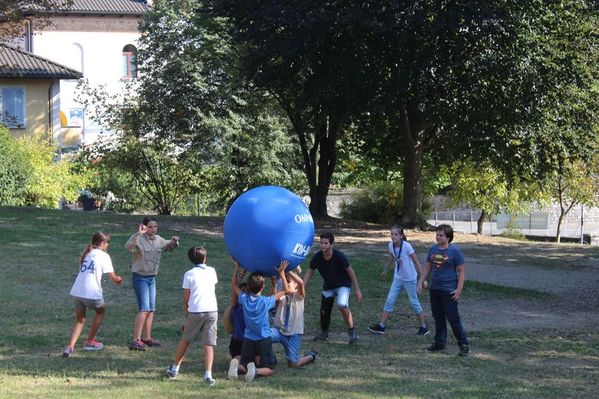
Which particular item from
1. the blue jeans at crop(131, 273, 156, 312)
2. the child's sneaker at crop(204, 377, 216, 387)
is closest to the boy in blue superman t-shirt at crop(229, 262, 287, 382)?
the child's sneaker at crop(204, 377, 216, 387)

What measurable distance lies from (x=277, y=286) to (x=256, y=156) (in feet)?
84.4

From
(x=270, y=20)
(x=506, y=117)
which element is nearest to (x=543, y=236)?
(x=506, y=117)

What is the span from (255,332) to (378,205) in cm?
2849

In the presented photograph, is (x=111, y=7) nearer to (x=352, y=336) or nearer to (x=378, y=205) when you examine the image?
(x=378, y=205)

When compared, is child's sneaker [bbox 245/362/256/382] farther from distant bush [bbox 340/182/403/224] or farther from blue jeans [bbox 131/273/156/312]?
distant bush [bbox 340/182/403/224]

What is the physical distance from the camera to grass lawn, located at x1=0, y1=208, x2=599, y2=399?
934 cm

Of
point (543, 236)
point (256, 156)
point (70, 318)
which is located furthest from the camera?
point (543, 236)

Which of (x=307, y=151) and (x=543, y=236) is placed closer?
(x=307, y=151)

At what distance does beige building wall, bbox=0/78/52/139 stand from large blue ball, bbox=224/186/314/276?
120 feet

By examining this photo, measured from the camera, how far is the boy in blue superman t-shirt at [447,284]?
11.2 metres

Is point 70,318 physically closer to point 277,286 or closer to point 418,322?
point 277,286

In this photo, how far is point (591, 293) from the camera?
17.8 meters

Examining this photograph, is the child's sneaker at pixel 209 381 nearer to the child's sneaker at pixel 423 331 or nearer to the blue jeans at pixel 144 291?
the blue jeans at pixel 144 291

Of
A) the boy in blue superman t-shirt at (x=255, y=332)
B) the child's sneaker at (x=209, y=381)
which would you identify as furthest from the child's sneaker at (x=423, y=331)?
the child's sneaker at (x=209, y=381)
